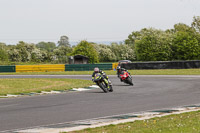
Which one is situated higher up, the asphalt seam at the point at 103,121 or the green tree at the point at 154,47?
the green tree at the point at 154,47

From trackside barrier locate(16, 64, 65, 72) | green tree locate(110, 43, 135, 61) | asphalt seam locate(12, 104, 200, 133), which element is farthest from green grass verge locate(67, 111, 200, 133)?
green tree locate(110, 43, 135, 61)

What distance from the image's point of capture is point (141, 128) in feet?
24.3

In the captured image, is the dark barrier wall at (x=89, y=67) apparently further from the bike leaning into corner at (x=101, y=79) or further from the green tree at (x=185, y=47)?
the green tree at (x=185, y=47)

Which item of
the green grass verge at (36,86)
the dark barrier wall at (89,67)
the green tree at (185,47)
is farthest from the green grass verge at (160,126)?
the green tree at (185,47)

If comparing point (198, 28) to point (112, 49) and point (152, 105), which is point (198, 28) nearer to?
point (112, 49)

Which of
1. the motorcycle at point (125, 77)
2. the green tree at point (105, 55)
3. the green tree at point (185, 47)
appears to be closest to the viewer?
the motorcycle at point (125, 77)

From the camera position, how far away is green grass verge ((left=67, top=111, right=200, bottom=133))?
23.0 feet

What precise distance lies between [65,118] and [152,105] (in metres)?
3.68

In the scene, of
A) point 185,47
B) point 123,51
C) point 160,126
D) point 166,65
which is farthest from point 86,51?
point 160,126

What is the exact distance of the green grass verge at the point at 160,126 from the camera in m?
7.02

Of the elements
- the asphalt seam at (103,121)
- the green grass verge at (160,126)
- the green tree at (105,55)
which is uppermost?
the green tree at (105,55)

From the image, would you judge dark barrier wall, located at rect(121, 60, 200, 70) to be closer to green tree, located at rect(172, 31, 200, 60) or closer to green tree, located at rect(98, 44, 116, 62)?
green tree, located at rect(172, 31, 200, 60)

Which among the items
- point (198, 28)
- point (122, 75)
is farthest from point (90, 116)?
point (198, 28)

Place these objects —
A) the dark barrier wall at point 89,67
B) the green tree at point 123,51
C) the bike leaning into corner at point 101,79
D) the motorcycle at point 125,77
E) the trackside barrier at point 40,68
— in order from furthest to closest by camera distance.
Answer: the green tree at point 123,51, the trackside barrier at point 40,68, the dark barrier wall at point 89,67, the motorcycle at point 125,77, the bike leaning into corner at point 101,79
